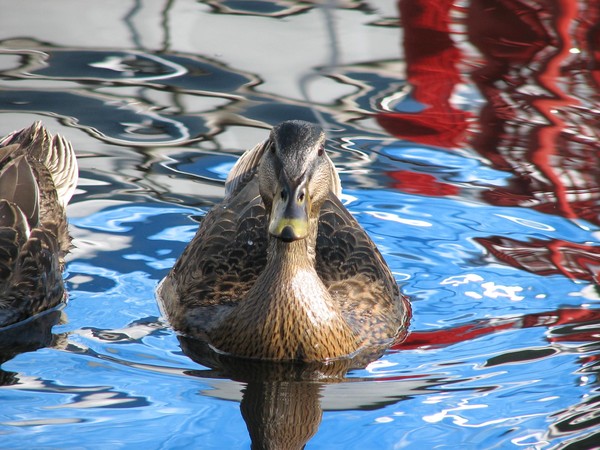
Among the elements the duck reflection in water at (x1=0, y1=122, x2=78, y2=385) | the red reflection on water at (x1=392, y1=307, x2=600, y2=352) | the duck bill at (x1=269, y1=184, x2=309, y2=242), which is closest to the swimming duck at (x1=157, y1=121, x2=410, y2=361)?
the duck bill at (x1=269, y1=184, x2=309, y2=242)

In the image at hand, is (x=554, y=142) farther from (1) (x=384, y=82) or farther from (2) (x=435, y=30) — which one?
(2) (x=435, y=30)

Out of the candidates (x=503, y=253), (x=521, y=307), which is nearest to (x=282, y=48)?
(x=503, y=253)

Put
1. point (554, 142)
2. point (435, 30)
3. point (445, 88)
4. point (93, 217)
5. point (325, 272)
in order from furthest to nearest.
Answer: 1. point (435, 30)
2. point (445, 88)
3. point (554, 142)
4. point (93, 217)
5. point (325, 272)

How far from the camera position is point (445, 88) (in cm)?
1039

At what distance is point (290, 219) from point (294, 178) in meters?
0.26

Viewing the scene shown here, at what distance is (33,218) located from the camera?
750 cm

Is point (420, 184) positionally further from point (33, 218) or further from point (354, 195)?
point (33, 218)

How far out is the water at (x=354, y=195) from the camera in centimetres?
584

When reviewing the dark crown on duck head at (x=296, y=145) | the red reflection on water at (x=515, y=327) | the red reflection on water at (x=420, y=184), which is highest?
the dark crown on duck head at (x=296, y=145)

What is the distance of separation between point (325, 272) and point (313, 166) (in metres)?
1.05

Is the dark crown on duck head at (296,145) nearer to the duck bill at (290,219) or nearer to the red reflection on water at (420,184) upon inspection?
the duck bill at (290,219)

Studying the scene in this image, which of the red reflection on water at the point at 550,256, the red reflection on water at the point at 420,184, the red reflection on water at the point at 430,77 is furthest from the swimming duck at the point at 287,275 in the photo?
the red reflection on water at the point at 430,77

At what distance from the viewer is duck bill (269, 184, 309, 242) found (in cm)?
573

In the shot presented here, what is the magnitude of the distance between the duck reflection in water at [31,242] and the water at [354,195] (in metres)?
0.08
